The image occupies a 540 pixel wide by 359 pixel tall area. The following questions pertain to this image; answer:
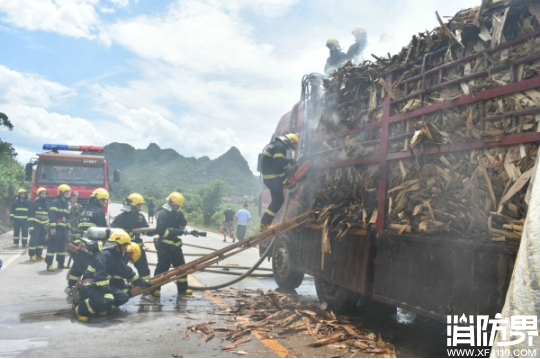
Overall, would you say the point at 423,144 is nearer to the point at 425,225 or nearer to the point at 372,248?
the point at 425,225

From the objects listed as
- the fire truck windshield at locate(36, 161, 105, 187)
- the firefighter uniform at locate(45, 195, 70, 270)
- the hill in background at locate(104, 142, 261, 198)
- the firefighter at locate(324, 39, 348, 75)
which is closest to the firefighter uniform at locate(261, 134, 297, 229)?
the firefighter at locate(324, 39, 348, 75)

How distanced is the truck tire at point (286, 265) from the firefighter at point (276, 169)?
19.4 inches

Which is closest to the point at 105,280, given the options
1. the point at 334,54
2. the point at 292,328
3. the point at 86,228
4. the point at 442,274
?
the point at 86,228

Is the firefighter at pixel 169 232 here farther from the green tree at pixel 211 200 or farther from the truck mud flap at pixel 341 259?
the green tree at pixel 211 200

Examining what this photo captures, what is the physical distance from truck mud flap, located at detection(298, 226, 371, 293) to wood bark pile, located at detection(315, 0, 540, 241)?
24 centimetres

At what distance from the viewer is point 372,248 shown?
5168mm

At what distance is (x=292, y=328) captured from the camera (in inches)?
204

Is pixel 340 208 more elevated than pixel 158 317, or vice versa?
pixel 340 208

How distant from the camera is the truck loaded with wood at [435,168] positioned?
3645mm

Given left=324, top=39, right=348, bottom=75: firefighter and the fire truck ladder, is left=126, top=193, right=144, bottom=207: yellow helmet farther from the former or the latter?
left=324, top=39, right=348, bottom=75: firefighter

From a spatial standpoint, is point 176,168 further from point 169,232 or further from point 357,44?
point 169,232

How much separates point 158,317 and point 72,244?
2.32 metres

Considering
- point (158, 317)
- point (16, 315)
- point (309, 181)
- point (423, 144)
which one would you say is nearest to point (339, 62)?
point (309, 181)

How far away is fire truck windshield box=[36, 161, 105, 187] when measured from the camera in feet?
43.5
